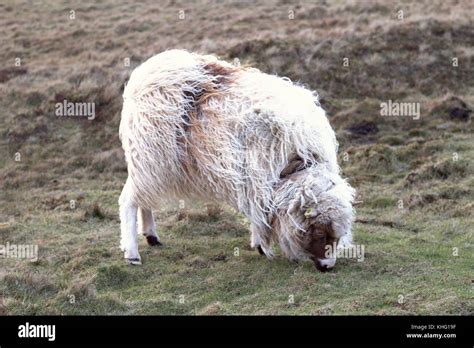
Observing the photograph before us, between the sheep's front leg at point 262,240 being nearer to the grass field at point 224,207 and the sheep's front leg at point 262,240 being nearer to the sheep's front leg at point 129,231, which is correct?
the grass field at point 224,207

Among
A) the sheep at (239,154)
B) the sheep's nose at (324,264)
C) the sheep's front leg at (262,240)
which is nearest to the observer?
the sheep at (239,154)

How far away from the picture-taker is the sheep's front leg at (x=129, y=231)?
29.3 feet

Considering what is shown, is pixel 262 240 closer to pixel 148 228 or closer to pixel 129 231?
pixel 129 231

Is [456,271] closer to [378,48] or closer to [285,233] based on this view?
[285,233]

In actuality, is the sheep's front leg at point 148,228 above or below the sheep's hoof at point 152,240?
above

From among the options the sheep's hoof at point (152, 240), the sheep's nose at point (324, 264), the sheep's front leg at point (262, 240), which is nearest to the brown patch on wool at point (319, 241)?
the sheep's nose at point (324, 264)

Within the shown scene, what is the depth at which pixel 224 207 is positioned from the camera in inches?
429

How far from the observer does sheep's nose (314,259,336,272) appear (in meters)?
8.02

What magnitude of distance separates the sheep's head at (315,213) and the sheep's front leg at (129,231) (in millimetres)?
1878

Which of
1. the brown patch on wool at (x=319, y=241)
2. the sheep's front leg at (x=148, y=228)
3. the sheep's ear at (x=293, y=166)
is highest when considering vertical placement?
the sheep's ear at (x=293, y=166)

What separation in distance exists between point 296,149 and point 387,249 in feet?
6.75

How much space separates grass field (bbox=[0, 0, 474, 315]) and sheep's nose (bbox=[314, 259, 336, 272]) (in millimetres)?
141

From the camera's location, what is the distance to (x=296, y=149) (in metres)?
8.03

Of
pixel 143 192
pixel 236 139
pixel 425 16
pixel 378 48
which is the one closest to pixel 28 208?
pixel 143 192
